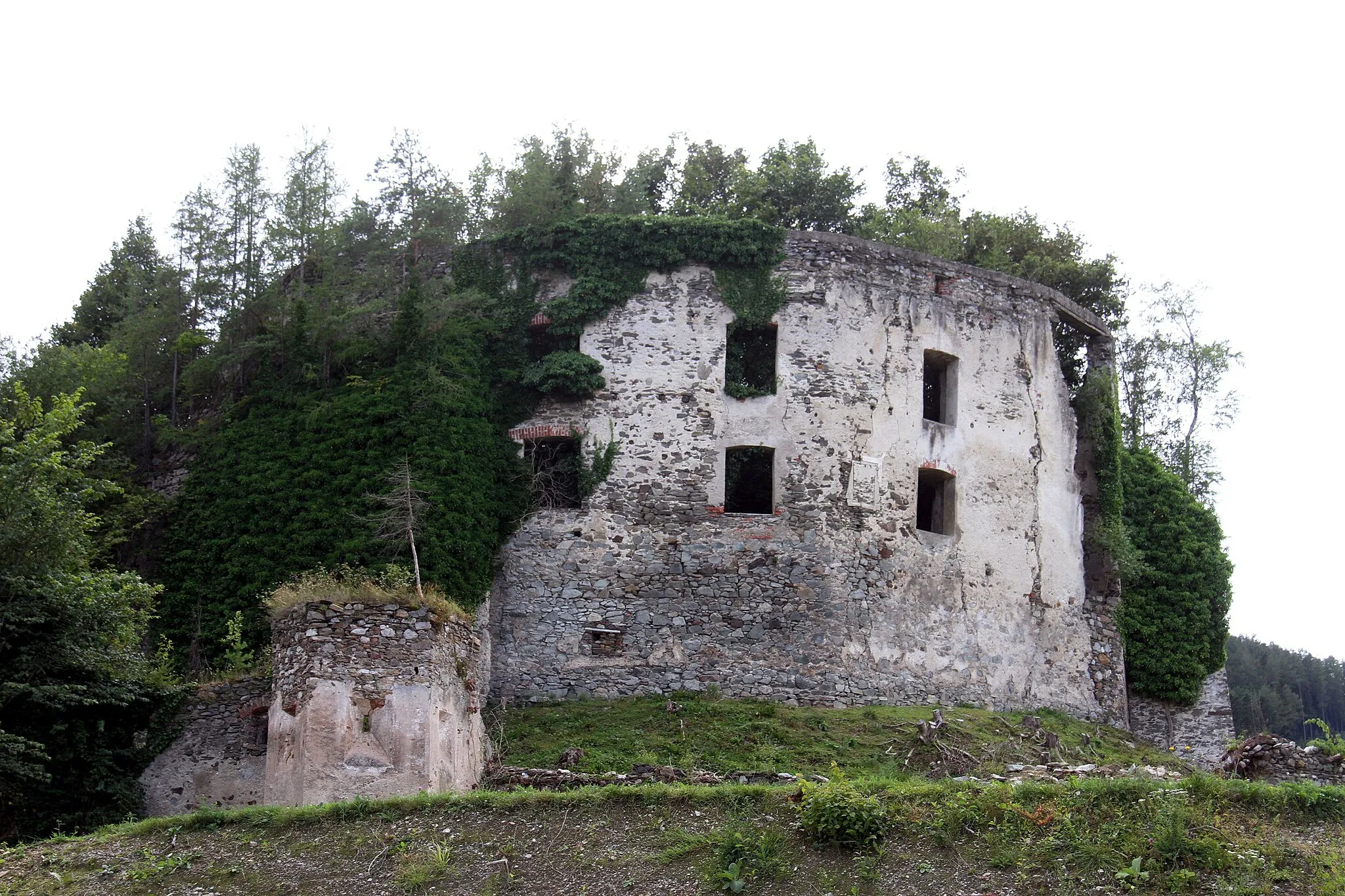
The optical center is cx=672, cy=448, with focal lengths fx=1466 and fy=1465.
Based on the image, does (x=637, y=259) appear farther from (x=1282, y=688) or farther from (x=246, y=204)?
(x=1282, y=688)

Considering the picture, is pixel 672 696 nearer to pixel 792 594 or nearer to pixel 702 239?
pixel 792 594

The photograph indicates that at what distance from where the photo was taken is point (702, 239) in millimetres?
23406

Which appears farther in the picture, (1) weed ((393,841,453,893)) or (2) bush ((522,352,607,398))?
(2) bush ((522,352,607,398))

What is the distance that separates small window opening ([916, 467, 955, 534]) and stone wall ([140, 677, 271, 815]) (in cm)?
1057

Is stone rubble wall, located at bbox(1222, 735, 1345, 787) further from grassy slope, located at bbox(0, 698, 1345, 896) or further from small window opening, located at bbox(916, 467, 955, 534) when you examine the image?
small window opening, located at bbox(916, 467, 955, 534)

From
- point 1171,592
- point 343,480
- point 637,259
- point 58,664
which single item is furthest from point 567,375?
point 1171,592

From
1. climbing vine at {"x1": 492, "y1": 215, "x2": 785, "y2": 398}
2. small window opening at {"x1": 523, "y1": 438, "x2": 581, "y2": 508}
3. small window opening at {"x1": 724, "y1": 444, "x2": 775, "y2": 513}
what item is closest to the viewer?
small window opening at {"x1": 523, "y1": 438, "x2": 581, "y2": 508}

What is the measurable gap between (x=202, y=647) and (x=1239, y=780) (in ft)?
44.9

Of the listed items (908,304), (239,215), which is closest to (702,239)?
(908,304)

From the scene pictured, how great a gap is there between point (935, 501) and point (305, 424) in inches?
396

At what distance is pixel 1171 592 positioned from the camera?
24.9 meters

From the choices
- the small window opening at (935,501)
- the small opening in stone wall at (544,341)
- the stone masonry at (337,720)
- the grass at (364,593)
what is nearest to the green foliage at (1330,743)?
the small window opening at (935,501)

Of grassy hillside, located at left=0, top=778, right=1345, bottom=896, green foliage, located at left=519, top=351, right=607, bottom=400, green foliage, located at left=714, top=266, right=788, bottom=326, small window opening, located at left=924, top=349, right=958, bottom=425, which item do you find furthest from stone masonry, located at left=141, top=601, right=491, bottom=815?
small window opening, located at left=924, top=349, right=958, bottom=425

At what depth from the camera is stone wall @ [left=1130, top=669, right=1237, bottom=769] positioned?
24.5m
